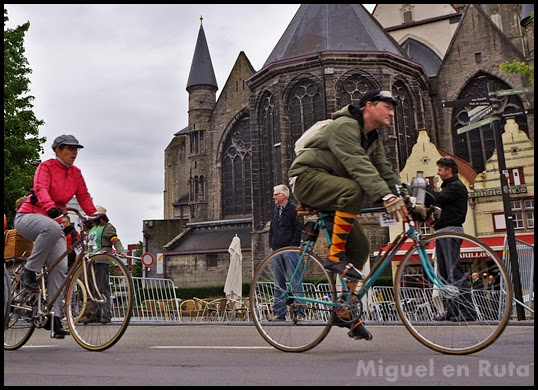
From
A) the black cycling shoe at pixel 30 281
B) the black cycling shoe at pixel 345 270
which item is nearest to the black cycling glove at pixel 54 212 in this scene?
the black cycling shoe at pixel 30 281

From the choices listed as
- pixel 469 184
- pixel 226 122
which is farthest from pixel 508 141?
pixel 226 122

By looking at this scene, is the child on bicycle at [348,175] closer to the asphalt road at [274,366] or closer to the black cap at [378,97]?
the black cap at [378,97]

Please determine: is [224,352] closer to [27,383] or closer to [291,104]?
[27,383]

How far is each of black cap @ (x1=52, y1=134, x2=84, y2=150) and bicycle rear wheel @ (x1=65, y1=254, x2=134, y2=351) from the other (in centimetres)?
96

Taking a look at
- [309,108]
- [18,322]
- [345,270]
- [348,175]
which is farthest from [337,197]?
[309,108]

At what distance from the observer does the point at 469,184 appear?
89.5ft

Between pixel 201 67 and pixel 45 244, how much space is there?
39.0m

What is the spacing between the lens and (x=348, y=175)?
369 centimetres

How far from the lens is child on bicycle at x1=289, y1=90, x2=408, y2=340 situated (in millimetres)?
3480

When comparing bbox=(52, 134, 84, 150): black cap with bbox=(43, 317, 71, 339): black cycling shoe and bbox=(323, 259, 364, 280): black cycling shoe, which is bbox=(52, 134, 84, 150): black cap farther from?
bbox=(323, 259, 364, 280): black cycling shoe

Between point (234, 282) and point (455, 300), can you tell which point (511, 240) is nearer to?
point (455, 300)

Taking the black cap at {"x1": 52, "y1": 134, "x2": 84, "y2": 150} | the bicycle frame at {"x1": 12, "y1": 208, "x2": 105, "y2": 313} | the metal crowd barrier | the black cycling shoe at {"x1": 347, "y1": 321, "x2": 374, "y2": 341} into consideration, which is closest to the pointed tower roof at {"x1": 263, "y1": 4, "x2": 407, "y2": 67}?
the metal crowd barrier

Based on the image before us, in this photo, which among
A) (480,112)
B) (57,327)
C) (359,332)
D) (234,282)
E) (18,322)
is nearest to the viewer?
(359,332)

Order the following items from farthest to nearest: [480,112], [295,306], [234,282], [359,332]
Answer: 1. [234,282]
2. [480,112]
3. [295,306]
4. [359,332]
